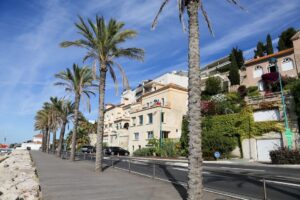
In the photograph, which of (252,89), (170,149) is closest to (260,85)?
(252,89)

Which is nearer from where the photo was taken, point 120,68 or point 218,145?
point 120,68

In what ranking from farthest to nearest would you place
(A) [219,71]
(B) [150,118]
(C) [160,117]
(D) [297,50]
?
(A) [219,71]
(B) [150,118]
(C) [160,117]
(D) [297,50]

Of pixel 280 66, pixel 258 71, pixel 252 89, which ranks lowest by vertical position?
pixel 252 89

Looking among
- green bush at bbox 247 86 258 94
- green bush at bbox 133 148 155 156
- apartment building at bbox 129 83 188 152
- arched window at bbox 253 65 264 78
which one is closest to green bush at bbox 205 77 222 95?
apartment building at bbox 129 83 188 152

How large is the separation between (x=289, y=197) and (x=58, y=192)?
26.0 feet

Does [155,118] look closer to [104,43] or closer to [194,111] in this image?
[104,43]

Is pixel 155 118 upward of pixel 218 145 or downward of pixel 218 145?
upward

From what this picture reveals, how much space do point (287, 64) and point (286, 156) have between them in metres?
21.0

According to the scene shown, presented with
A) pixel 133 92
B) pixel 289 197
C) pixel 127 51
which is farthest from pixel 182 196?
pixel 133 92

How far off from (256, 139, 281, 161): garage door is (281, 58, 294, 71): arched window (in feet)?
50.9

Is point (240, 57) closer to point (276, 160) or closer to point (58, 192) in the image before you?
point (276, 160)

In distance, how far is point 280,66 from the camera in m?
40.6

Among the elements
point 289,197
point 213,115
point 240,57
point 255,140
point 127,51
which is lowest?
point 289,197

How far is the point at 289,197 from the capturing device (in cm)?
906
